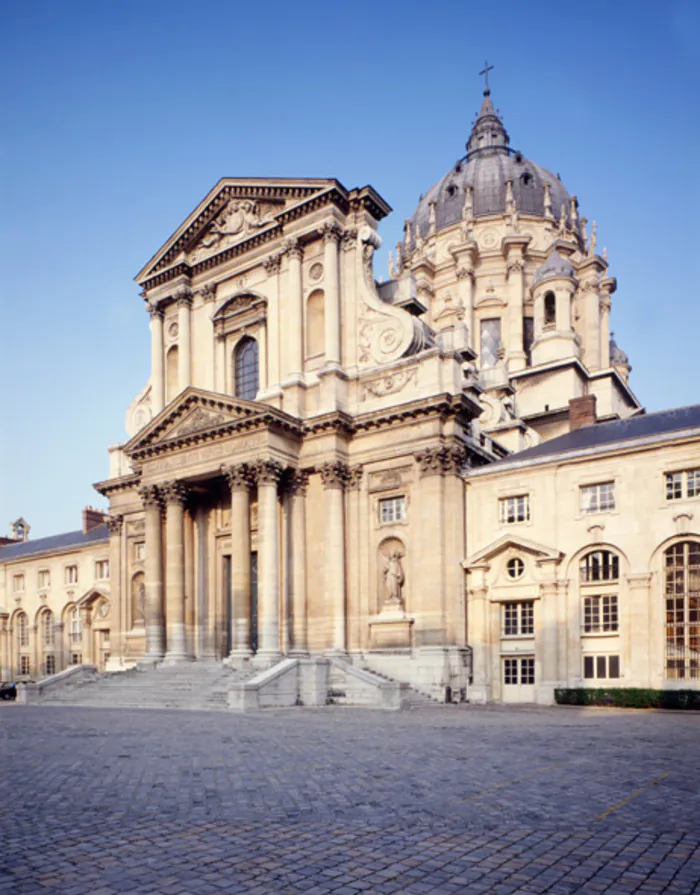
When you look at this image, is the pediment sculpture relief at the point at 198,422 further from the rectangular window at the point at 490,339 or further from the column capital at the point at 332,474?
the rectangular window at the point at 490,339

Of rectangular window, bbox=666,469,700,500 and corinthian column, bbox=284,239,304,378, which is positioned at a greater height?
corinthian column, bbox=284,239,304,378

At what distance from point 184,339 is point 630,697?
27465 mm

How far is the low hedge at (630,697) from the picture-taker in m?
25.5

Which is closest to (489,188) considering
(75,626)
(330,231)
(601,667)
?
(330,231)

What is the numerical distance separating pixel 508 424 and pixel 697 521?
20491 mm

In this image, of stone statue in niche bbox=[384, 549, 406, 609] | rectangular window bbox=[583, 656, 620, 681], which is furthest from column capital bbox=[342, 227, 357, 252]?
rectangular window bbox=[583, 656, 620, 681]

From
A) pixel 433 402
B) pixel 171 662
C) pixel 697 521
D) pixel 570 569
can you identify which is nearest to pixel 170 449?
pixel 171 662

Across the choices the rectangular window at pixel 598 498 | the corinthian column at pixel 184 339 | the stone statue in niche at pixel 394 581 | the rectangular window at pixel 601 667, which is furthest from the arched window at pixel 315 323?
the rectangular window at pixel 601 667

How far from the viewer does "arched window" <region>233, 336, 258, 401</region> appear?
127 ft

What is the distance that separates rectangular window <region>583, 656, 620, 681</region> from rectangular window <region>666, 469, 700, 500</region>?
20.9 ft

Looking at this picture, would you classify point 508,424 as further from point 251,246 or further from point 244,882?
point 244,882

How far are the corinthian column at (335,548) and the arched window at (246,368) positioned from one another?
7.81 metres

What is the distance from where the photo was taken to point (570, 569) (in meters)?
29.5

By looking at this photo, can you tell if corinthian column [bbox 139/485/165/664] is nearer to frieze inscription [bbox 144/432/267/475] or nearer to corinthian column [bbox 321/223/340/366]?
frieze inscription [bbox 144/432/267/475]
